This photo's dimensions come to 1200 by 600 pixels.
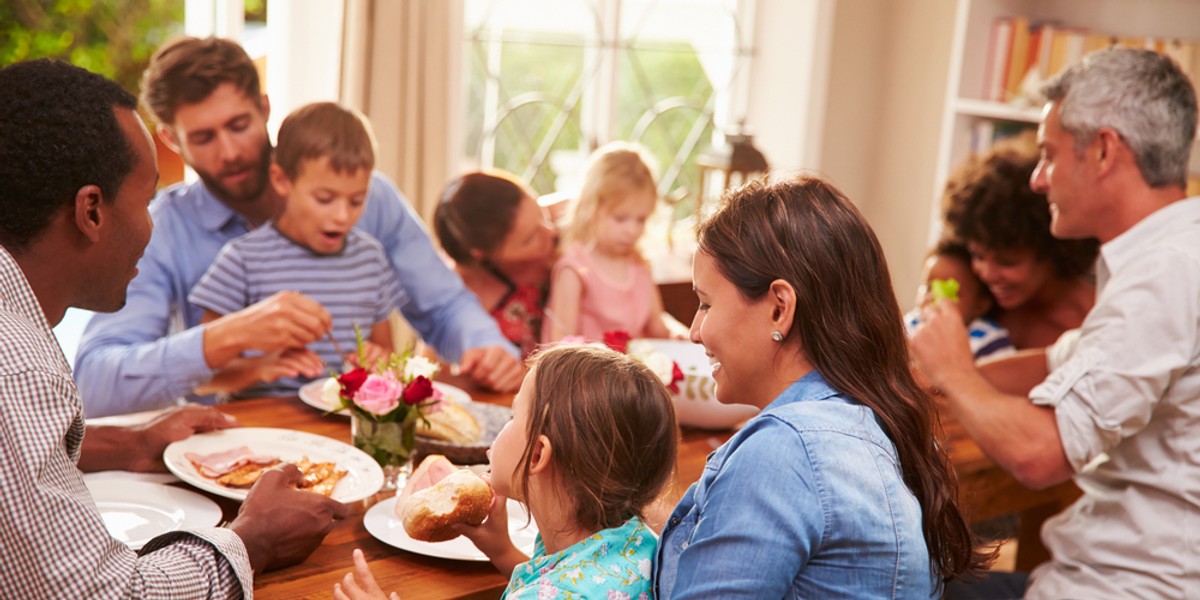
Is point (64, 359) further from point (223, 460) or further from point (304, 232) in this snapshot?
point (304, 232)

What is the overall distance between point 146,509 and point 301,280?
2.67 feet

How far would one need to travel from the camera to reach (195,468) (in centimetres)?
166

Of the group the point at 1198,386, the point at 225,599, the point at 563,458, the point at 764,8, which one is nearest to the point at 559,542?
the point at 563,458

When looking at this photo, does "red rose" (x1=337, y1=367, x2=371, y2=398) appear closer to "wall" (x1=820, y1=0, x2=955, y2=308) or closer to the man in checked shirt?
the man in checked shirt

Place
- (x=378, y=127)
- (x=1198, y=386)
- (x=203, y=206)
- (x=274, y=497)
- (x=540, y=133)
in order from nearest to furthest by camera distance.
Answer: (x=274, y=497), (x=1198, y=386), (x=203, y=206), (x=378, y=127), (x=540, y=133)

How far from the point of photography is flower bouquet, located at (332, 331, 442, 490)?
167 centimetres

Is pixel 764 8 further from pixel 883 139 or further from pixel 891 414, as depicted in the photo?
pixel 891 414

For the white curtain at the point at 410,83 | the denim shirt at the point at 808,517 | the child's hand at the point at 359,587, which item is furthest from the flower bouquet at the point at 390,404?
the white curtain at the point at 410,83

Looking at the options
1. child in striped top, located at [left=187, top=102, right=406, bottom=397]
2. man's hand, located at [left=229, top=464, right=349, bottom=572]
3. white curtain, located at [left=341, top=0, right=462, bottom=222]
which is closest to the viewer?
man's hand, located at [left=229, top=464, right=349, bottom=572]

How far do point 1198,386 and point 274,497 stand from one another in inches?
60.5

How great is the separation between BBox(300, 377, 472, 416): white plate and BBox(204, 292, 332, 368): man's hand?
0.13 m

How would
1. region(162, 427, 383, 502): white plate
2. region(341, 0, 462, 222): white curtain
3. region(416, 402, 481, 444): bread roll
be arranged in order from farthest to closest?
region(341, 0, 462, 222): white curtain → region(416, 402, 481, 444): bread roll → region(162, 427, 383, 502): white plate

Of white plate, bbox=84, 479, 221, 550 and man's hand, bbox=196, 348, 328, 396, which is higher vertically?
man's hand, bbox=196, 348, 328, 396

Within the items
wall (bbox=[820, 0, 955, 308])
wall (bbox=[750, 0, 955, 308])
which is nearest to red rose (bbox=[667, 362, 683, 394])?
wall (bbox=[750, 0, 955, 308])
